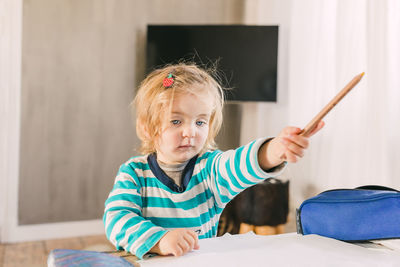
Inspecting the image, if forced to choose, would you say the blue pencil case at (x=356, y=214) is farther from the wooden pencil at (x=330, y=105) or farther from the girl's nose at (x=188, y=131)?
the girl's nose at (x=188, y=131)

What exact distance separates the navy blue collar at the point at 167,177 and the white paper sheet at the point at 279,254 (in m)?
0.24

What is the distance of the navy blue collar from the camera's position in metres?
0.85

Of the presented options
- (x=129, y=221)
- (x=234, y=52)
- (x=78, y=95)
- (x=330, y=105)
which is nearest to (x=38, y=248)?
(x=78, y=95)

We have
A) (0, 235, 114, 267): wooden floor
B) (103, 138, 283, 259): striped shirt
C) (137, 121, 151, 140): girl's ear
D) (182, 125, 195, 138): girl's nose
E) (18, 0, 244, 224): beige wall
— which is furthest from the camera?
(18, 0, 244, 224): beige wall

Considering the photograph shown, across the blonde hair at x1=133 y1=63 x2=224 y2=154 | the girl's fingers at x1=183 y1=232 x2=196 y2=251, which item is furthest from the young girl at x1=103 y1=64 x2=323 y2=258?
the girl's fingers at x1=183 y1=232 x2=196 y2=251

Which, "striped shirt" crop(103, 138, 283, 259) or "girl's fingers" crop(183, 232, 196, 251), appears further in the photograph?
"striped shirt" crop(103, 138, 283, 259)

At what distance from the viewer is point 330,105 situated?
48 centimetres

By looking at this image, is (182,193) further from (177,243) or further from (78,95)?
(78,95)

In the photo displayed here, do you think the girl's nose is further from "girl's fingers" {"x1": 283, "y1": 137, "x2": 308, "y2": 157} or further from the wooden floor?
the wooden floor

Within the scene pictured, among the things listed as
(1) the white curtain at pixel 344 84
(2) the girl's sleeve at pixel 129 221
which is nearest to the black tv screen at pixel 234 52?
(1) the white curtain at pixel 344 84

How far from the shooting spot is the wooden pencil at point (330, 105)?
458mm

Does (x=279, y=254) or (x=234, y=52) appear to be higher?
(x=234, y=52)

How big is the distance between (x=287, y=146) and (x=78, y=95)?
245cm

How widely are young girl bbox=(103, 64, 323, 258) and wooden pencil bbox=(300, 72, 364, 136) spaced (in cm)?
14
